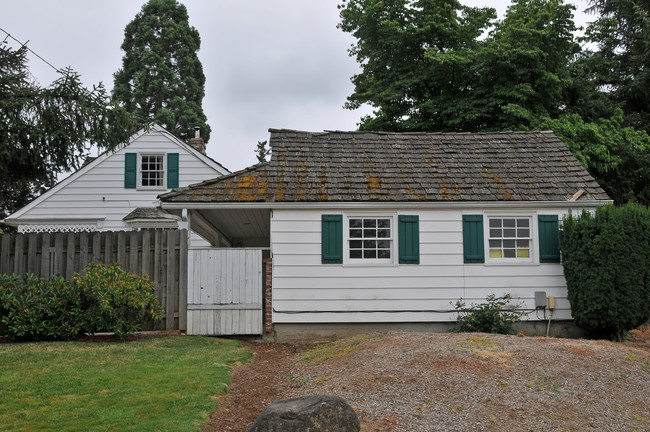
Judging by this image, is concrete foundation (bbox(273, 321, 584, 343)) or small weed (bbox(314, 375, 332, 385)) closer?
small weed (bbox(314, 375, 332, 385))

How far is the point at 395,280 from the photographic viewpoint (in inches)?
454

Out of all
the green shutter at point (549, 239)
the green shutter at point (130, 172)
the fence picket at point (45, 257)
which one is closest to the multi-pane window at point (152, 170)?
the green shutter at point (130, 172)

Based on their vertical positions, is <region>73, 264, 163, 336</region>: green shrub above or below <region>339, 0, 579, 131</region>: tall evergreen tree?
below

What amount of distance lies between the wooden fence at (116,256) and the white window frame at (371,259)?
329 cm

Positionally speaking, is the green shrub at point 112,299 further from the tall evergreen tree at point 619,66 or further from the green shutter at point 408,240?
the tall evergreen tree at point 619,66

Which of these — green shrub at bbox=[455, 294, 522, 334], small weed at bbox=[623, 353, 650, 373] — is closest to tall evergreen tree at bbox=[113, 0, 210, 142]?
green shrub at bbox=[455, 294, 522, 334]

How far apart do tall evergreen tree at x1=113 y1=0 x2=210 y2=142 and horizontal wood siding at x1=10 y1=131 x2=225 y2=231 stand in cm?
1177

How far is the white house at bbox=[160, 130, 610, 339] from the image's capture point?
1138cm

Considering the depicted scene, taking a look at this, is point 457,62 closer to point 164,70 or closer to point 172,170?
point 172,170

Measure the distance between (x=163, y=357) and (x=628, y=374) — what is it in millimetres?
6526

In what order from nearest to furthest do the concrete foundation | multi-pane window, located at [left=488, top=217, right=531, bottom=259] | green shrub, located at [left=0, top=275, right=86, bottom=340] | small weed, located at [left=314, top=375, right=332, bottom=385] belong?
small weed, located at [left=314, top=375, right=332, bottom=385], green shrub, located at [left=0, top=275, right=86, bottom=340], the concrete foundation, multi-pane window, located at [left=488, top=217, right=531, bottom=259]

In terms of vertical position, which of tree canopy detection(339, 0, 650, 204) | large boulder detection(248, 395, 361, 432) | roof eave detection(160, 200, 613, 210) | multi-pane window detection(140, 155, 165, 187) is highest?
tree canopy detection(339, 0, 650, 204)

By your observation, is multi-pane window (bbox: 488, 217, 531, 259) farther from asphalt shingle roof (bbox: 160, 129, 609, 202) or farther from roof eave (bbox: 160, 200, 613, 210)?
asphalt shingle roof (bbox: 160, 129, 609, 202)

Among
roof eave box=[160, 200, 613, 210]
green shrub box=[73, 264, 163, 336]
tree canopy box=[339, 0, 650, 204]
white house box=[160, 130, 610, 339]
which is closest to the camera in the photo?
green shrub box=[73, 264, 163, 336]
